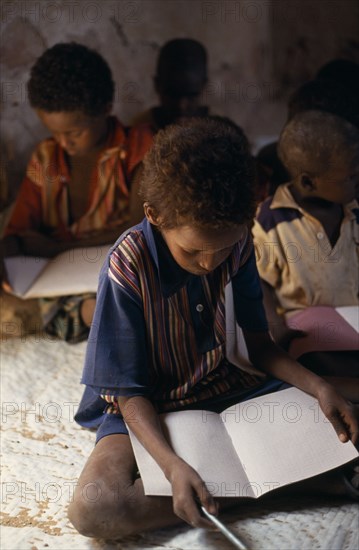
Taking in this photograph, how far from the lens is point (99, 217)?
227cm

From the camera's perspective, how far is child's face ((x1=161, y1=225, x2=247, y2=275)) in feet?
4.01

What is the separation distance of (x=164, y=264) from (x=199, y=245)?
0.43 feet

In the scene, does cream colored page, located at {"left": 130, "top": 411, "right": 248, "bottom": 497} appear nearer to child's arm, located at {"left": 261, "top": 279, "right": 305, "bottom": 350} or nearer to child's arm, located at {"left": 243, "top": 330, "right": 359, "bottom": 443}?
child's arm, located at {"left": 243, "top": 330, "right": 359, "bottom": 443}

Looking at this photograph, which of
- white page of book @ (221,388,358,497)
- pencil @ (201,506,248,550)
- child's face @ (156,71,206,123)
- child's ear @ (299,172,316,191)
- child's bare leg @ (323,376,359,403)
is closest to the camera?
pencil @ (201,506,248,550)

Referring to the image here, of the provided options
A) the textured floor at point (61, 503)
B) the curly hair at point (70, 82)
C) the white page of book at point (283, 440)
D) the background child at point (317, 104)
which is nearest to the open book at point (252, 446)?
the white page of book at point (283, 440)

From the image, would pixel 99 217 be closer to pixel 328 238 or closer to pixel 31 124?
pixel 31 124

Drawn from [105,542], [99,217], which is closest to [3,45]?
[99,217]

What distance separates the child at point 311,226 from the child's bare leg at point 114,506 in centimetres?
56

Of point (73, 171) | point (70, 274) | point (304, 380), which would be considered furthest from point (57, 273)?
point (304, 380)

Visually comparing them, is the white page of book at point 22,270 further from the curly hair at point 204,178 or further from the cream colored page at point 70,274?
the curly hair at point 204,178

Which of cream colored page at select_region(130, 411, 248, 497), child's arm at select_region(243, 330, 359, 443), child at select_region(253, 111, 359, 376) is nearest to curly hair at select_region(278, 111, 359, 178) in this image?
child at select_region(253, 111, 359, 376)

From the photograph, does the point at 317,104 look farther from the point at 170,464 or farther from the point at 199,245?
the point at 170,464

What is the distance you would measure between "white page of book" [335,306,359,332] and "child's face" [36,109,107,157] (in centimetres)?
87

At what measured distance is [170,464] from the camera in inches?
47.9
